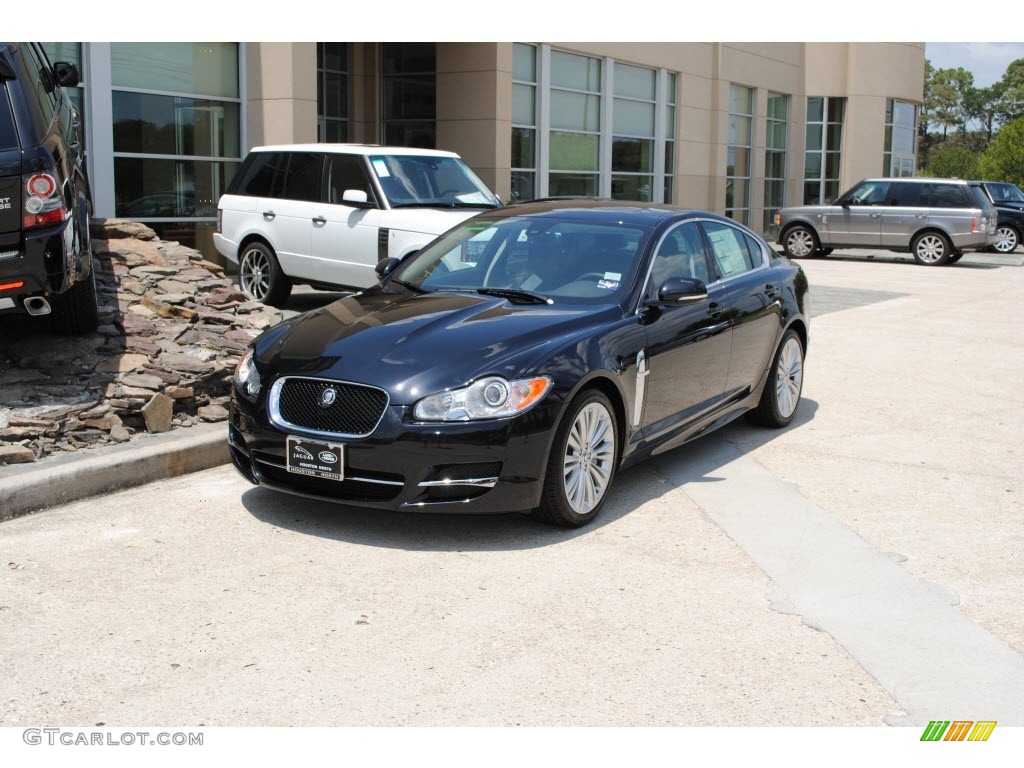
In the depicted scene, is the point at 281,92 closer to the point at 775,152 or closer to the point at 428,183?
the point at 428,183

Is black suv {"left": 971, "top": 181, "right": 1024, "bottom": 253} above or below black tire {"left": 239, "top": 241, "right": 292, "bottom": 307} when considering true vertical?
above

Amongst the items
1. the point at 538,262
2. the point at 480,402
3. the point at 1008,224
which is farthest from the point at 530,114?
the point at 480,402

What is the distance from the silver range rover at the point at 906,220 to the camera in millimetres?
25188

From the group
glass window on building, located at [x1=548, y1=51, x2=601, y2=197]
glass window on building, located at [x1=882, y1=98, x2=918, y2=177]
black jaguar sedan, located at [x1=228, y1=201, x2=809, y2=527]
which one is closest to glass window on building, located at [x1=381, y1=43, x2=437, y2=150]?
glass window on building, located at [x1=548, y1=51, x2=601, y2=197]

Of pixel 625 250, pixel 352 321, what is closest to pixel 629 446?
pixel 625 250

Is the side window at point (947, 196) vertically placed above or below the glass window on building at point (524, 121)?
below

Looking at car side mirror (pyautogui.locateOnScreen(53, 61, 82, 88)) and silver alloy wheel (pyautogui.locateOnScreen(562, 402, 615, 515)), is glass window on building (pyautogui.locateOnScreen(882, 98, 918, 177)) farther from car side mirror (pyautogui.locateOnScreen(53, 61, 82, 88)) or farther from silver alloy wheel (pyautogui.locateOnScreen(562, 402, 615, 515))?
silver alloy wheel (pyautogui.locateOnScreen(562, 402, 615, 515))

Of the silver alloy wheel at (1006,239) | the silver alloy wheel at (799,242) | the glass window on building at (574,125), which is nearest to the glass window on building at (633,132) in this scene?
the glass window on building at (574,125)

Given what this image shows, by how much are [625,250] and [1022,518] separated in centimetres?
261

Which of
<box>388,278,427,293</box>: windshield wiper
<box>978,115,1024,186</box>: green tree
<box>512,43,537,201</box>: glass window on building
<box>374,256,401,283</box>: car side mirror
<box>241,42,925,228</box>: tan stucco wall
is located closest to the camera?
<box>388,278,427,293</box>: windshield wiper

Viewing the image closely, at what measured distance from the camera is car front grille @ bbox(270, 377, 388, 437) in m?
5.56

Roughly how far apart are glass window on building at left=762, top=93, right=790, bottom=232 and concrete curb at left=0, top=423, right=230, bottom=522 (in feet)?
98.2

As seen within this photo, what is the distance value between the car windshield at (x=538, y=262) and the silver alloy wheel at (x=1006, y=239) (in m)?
25.8

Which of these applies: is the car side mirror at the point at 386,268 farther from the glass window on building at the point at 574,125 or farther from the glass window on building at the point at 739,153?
the glass window on building at the point at 739,153
